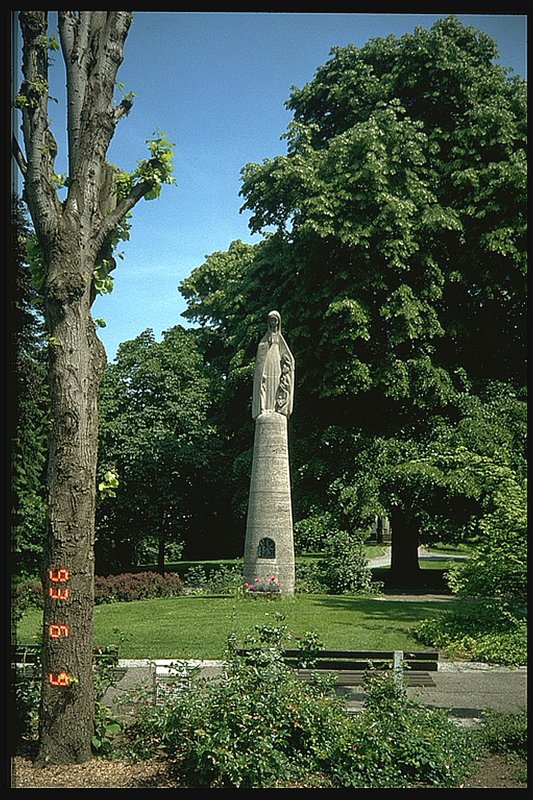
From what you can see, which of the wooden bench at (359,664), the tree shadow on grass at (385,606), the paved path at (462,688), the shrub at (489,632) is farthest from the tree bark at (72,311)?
the tree shadow on grass at (385,606)

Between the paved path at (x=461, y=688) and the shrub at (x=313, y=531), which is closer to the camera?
the paved path at (x=461, y=688)

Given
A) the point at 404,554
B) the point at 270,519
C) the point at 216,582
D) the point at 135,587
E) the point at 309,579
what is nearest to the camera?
the point at 270,519

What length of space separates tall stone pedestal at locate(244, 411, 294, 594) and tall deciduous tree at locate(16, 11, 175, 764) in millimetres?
12829

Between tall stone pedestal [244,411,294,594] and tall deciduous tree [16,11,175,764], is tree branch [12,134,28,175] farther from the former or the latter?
tall stone pedestal [244,411,294,594]

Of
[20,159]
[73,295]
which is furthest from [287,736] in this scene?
[20,159]

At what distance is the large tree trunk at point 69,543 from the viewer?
6.47 meters

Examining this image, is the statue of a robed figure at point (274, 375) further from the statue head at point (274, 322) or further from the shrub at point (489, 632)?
the shrub at point (489, 632)

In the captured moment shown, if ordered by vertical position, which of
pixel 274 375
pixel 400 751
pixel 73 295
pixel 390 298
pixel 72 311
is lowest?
pixel 400 751

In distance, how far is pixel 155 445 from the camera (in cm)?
2803

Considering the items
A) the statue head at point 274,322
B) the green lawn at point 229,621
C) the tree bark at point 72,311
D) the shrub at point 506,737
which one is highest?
the statue head at point 274,322

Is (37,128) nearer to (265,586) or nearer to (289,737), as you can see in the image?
(289,737)

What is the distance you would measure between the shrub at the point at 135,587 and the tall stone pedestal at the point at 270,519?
3.41 meters

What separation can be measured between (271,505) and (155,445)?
926 centimetres

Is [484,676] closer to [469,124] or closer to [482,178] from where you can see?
[482,178]
